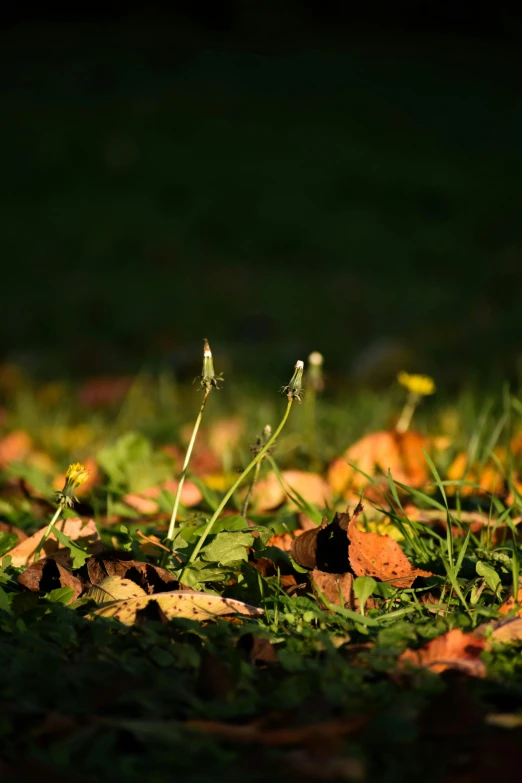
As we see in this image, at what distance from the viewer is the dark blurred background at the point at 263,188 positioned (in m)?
6.36

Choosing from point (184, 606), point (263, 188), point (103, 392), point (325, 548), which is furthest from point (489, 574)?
point (263, 188)

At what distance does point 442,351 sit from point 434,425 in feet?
7.11

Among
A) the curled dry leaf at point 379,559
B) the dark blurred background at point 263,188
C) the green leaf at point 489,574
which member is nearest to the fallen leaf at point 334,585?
the curled dry leaf at point 379,559

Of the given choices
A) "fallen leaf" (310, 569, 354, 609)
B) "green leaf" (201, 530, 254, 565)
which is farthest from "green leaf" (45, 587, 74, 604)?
"fallen leaf" (310, 569, 354, 609)

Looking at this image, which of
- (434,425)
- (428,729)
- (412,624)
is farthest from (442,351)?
(428,729)

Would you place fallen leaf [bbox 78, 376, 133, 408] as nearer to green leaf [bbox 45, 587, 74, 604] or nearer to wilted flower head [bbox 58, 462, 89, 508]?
wilted flower head [bbox 58, 462, 89, 508]

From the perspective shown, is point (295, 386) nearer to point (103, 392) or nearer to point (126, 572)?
point (126, 572)

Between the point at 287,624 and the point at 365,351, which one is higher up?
the point at 287,624

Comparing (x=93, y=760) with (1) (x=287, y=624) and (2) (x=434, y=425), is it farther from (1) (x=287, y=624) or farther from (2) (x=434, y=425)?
(2) (x=434, y=425)

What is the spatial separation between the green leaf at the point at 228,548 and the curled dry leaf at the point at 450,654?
379 millimetres

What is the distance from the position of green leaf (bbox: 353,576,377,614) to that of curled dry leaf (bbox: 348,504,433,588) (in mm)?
80

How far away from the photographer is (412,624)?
1.34 meters

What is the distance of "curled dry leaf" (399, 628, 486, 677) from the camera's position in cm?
119

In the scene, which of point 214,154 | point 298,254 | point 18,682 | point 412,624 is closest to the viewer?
point 18,682
